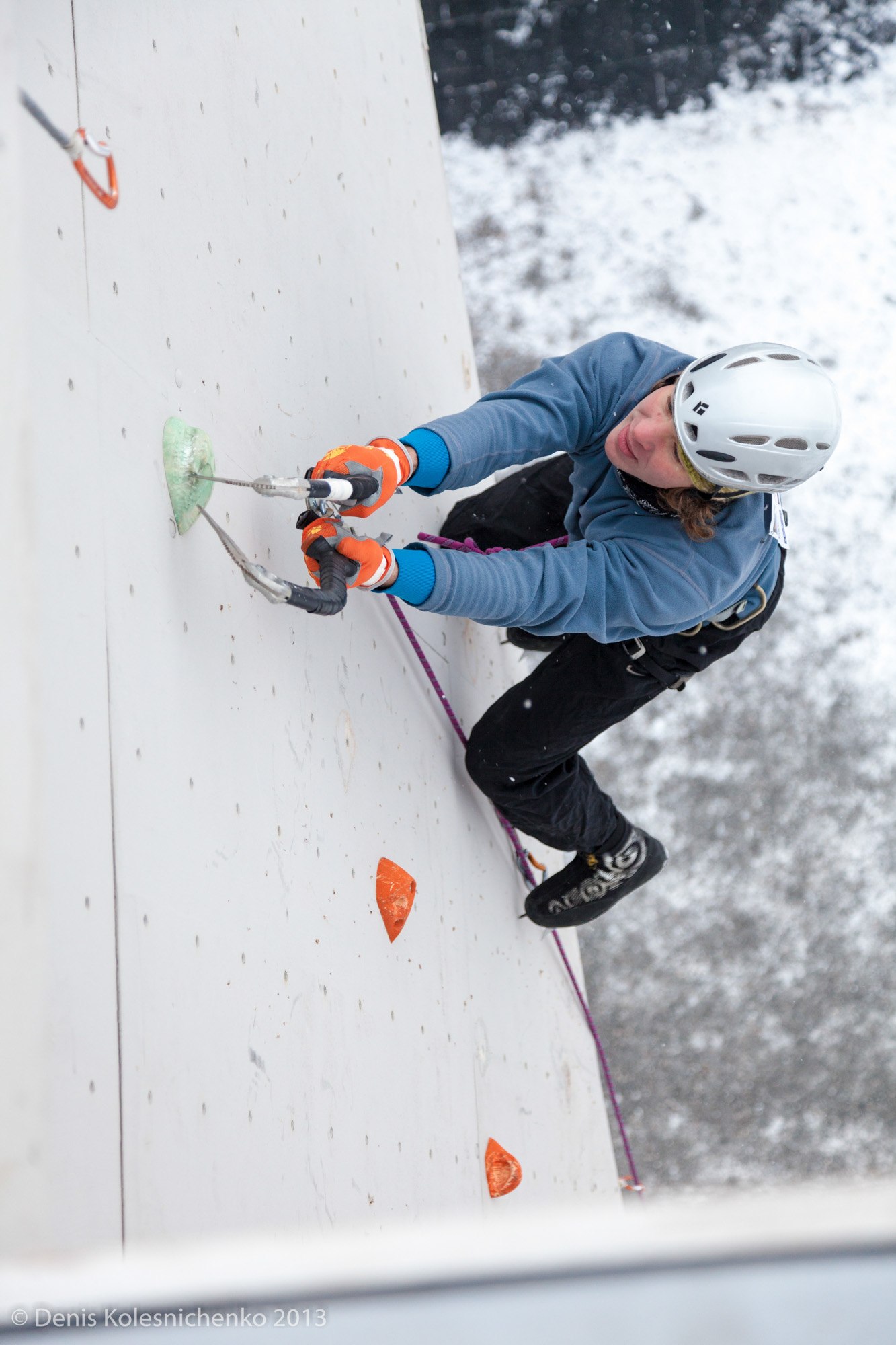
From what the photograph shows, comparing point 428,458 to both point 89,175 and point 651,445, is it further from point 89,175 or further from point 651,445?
point 89,175

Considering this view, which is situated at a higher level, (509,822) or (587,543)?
(587,543)

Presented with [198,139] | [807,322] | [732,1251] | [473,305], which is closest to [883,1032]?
[807,322]

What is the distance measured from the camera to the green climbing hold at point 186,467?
109 cm

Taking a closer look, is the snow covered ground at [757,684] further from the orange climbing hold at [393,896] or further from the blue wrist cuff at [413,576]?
the blue wrist cuff at [413,576]

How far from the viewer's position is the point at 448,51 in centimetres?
400

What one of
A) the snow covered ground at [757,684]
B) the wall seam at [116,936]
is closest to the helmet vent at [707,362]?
the wall seam at [116,936]

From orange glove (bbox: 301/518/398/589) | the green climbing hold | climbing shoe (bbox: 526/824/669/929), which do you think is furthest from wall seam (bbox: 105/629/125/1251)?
climbing shoe (bbox: 526/824/669/929)

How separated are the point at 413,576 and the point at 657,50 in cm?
337

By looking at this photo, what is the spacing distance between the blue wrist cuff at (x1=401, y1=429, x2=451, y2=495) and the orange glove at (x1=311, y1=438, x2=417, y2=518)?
2 centimetres

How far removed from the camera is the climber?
1.48 m

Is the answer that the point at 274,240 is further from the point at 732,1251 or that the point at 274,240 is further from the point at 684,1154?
the point at 684,1154

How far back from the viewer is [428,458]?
1563 mm

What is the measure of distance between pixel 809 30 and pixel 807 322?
1138 millimetres

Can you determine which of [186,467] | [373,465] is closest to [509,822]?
[373,465]
